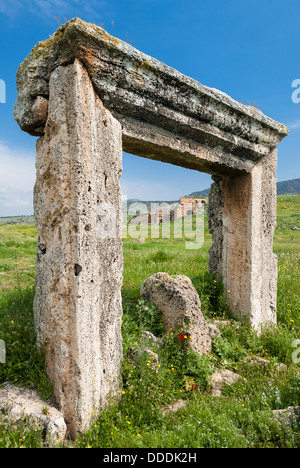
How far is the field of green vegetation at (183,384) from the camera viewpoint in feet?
7.48

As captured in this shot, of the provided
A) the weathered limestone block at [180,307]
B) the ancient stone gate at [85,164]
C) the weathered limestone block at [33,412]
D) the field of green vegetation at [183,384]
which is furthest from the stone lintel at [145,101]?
the weathered limestone block at [33,412]

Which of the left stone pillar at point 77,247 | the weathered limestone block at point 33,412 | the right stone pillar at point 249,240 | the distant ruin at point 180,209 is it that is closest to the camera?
the weathered limestone block at point 33,412

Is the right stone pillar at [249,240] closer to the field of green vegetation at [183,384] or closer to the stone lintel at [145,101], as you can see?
the field of green vegetation at [183,384]

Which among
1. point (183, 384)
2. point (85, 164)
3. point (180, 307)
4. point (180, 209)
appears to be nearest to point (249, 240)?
point (180, 307)

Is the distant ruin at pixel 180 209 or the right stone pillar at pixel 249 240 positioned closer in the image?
the right stone pillar at pixel 249 240

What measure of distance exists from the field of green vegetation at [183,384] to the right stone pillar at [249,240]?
26 centimetres

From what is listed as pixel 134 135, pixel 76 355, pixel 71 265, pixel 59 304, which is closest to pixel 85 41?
pixel 134 135

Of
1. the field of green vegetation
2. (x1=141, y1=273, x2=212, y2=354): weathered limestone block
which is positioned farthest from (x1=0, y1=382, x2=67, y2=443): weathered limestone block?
(x1=141, y1=273, x2=212, y2=354): weathered limestone block

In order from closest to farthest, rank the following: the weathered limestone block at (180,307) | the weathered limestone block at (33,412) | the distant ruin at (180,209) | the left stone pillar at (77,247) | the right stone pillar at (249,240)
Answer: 1. the weathered limestone block at (33,412)
2. the left stone pillar at (77,247)
3. the weathered limestone block at (180,307)
4. the right stone pillar at (249,240)
5. the distant ruin at (180,209)

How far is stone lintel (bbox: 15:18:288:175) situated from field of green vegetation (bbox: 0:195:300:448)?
6.40ft

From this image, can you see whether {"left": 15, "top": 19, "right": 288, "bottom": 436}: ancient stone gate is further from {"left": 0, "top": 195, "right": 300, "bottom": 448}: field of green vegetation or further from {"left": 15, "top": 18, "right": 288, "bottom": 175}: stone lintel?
{"left": 0, "top": 195, "right": 300, "bottom": 448}: field of green vegetation

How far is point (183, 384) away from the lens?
326 cm

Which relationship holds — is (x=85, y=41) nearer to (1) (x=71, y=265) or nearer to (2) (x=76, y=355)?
(1) (x=71, y=265)
